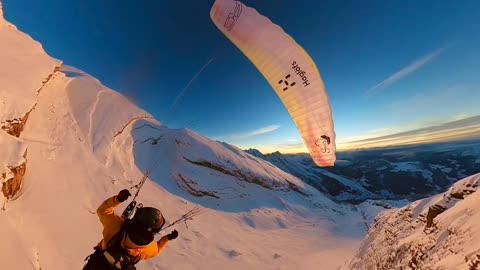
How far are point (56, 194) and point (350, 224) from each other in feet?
135

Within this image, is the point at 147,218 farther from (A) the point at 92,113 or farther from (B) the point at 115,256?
(A) the point at 92,113

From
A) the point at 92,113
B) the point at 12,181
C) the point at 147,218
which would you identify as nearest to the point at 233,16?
the point at 147,218

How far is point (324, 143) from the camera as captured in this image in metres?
10.3

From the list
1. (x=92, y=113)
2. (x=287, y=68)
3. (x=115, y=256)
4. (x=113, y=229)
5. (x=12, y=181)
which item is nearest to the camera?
(x=115, y=256)

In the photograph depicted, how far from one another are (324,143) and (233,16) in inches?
211

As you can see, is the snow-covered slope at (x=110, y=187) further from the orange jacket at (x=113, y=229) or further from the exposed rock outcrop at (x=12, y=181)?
the orange jacket at (x=113, y=229)

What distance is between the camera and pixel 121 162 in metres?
29.2

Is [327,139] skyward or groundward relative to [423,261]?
skyward

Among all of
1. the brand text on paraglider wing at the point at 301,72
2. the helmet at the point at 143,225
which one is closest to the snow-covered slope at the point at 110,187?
the helmet at the point at 143,225

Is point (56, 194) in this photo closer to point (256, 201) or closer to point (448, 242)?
point (448, 242)

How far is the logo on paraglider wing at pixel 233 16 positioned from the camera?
428 inches

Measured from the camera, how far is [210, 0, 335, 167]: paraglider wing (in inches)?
404

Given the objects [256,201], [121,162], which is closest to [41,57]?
[121,162]

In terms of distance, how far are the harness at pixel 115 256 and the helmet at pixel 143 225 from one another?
0.59 ft
